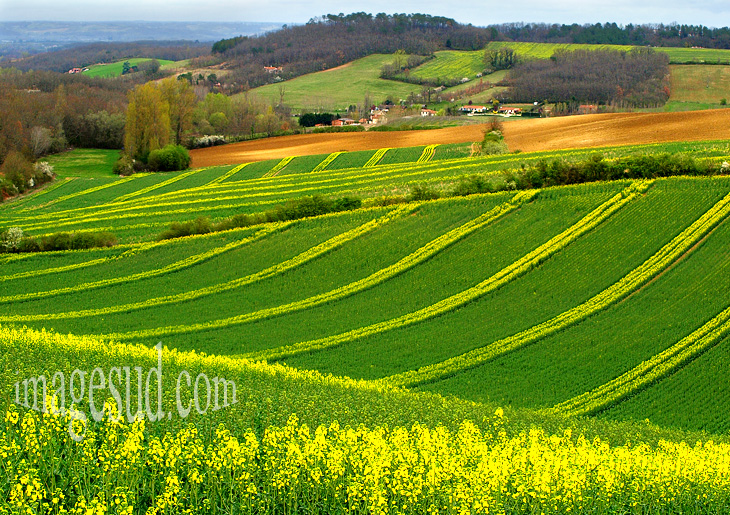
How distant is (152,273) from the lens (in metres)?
51.2

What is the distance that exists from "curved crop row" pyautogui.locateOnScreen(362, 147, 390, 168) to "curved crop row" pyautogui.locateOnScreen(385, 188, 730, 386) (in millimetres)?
46561

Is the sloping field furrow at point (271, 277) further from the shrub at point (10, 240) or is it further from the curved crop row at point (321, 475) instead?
the curved crop row at point (321, 475)

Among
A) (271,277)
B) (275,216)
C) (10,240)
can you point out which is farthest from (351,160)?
(271,277)

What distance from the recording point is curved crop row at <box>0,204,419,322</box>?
1762 inches

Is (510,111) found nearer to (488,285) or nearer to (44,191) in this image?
Result: (44,191)

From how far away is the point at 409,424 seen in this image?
23547 mm

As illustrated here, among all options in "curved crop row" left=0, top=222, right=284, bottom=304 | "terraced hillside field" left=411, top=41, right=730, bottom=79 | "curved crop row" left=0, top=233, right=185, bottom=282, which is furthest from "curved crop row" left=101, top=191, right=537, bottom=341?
"terraced hillside field" left=411, top=41, right=730, bottom=79

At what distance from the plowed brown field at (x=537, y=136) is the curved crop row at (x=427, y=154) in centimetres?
521

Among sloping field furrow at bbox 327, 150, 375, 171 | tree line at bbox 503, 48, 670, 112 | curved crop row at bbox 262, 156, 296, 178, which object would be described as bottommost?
curved crop row at bbox 262, 156, 296, 178

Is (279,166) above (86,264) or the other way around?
above

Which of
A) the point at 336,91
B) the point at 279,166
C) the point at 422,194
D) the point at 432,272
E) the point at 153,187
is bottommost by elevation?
the point at 153,187

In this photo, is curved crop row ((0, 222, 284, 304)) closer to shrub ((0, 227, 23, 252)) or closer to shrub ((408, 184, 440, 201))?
shrub ((0, 227, 23, 252))

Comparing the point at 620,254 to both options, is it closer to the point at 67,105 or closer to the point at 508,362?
the point at 508,362

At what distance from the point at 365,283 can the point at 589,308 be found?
13367mm
